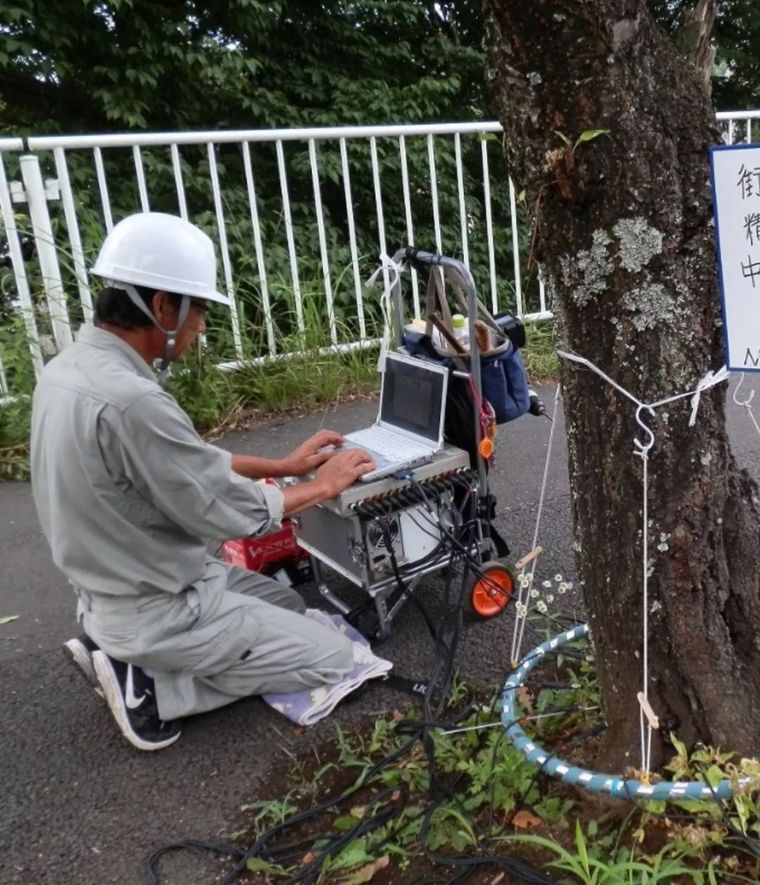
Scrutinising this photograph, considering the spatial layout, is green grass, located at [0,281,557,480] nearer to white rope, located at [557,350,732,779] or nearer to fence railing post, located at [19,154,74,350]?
fence railing post, located at [19,154,74,350]

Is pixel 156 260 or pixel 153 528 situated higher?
pixel 156 260

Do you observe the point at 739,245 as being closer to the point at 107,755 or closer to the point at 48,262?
the point at 107,755

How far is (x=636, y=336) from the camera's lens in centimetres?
187

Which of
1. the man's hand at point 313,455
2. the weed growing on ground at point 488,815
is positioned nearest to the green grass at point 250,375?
the man's hand at point 313,455

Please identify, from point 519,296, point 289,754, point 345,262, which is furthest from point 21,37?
point 289,754

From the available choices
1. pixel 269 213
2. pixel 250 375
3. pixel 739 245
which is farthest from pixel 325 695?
pixel 269 213

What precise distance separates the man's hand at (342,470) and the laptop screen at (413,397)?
1.00ft

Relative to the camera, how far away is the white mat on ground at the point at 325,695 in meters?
2.79

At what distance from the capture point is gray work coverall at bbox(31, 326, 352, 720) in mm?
2482

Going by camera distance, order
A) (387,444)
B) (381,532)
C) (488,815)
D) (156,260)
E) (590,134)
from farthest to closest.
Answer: (387,444) → (381,532) → (156,260) → (488,815) → (590,134)

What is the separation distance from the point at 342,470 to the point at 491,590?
79 centimetres

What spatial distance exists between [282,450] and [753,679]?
332cm

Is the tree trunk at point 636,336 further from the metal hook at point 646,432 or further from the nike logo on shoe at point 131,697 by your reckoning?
the nike logo on shoe at point 131,697

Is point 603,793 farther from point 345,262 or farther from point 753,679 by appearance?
point 345,262
